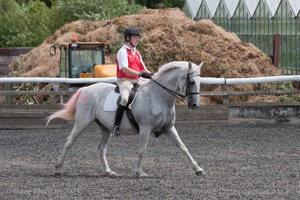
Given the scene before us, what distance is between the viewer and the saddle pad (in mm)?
13578

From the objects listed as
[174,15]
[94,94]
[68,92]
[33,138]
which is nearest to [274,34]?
[174,15]

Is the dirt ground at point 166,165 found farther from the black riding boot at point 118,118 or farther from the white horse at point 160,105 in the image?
the black riding boot at point 118,118

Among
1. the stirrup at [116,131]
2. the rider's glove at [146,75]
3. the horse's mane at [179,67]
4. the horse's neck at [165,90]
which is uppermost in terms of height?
the horse's mane at [179,67]

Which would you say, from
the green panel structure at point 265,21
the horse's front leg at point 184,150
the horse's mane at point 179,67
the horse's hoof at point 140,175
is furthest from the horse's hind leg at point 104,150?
the green panel structure at point 265,21

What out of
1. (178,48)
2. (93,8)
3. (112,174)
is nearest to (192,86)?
(112,174)

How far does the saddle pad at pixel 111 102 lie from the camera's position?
44.5 ft

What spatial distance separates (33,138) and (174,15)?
13.8 m

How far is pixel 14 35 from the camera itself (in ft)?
169

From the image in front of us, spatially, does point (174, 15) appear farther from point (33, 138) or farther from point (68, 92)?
point (33, 138)

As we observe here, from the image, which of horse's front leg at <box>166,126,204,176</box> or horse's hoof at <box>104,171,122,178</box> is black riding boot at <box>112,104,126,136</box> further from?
horse's front leg at <box>166,126,204,176</box>

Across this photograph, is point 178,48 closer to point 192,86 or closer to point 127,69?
point 127,69

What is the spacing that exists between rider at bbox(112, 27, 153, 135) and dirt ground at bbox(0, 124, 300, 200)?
92 centimetres

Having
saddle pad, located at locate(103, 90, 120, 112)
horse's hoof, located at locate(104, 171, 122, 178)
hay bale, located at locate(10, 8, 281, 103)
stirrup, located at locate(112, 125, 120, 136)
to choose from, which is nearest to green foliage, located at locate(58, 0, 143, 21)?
hay bale, located at locate(10, 8, 281, 103)

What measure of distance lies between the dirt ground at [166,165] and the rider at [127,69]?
92 centimetres
